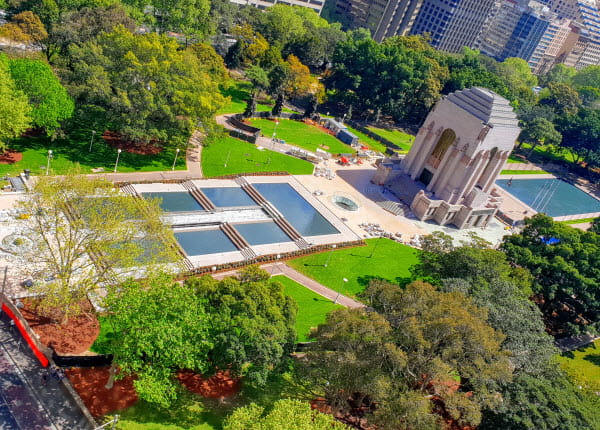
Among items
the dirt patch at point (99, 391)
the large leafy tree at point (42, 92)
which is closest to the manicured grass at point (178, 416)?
the dirt patch at point (99, 391)

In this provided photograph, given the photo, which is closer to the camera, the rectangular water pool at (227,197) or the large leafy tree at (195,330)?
the large leafy tree at (195,330)

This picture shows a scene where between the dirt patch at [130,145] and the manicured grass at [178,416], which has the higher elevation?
the dirt patch at [130,145]

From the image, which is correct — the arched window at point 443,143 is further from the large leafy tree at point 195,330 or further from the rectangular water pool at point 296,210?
the large leafy tree at point 195,330

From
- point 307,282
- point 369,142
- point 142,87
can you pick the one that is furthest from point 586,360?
point 142,87

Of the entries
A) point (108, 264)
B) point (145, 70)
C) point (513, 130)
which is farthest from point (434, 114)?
point (108, 264)

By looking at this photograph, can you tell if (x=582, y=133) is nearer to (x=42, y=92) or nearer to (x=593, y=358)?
(x=593, y=358)

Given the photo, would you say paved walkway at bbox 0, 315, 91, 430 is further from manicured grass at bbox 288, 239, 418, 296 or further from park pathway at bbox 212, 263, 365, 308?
manicured grass at bbox 288, 239, 418, 296
